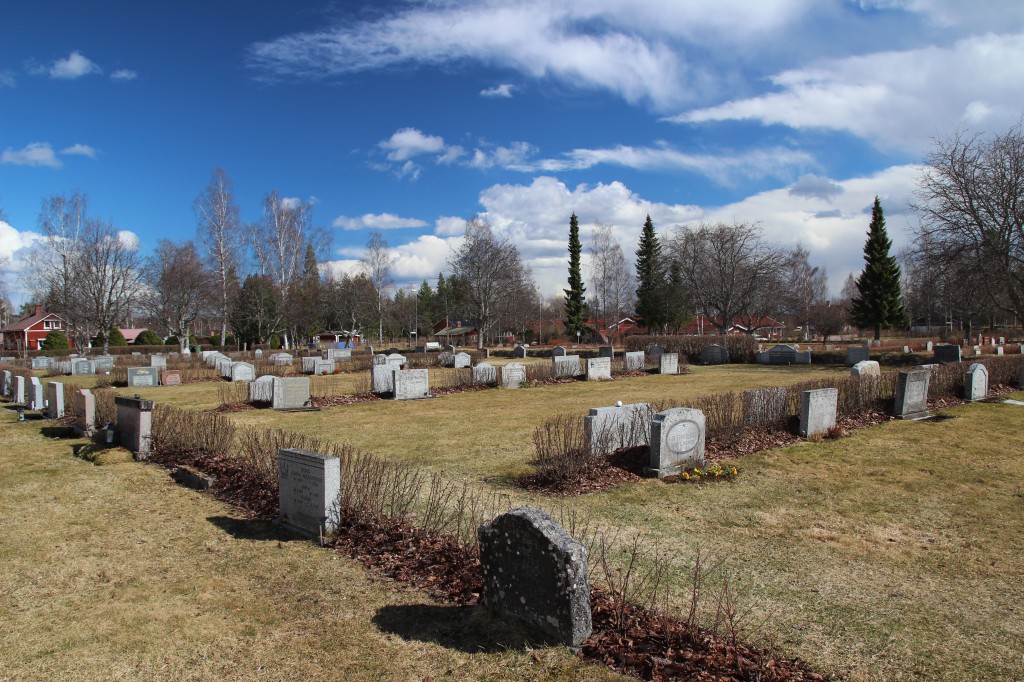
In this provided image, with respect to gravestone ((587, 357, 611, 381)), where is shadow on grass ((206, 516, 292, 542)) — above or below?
below

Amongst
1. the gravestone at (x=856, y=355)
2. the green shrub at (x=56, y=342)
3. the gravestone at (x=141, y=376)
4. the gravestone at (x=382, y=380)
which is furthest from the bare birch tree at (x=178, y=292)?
the gravestone at (x=856, y=355)

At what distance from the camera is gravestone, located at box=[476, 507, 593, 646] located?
13.4 feet

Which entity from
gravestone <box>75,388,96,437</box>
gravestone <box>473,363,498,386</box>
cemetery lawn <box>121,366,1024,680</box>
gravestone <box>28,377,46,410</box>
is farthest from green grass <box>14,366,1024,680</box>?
gravestone <box>473,363,498,386</box>

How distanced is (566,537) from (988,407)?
51.4 feet

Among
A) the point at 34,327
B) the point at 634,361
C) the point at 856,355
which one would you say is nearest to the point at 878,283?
the point at 856,355

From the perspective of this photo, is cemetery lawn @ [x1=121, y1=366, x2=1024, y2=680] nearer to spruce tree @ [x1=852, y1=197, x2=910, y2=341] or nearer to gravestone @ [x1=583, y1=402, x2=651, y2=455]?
gravestone @ [x1=583, y1=402, x2=651, y2=455]

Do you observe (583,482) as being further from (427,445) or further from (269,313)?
(269,313)

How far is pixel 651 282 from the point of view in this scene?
62594 mm

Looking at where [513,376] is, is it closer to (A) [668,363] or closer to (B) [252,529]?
(A) [668,363]

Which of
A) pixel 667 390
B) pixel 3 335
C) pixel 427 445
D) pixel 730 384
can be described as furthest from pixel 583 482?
pixel 3 335

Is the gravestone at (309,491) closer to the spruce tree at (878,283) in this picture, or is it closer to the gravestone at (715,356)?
the gravestone at (715,356)

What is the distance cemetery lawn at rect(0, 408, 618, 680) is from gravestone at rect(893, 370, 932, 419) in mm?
12846

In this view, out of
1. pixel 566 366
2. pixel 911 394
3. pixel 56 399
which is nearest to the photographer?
pixel 911 394

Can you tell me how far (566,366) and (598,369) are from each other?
1537mm
